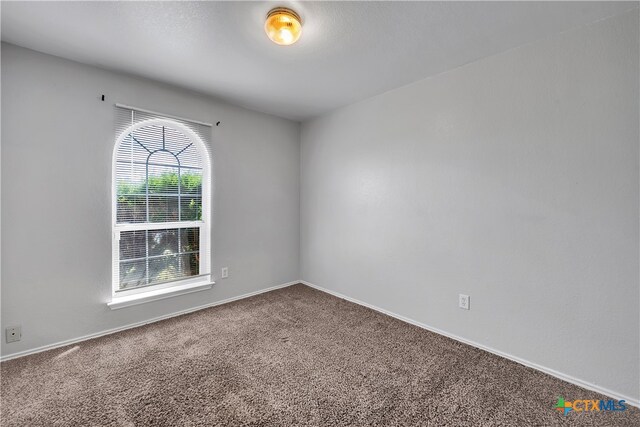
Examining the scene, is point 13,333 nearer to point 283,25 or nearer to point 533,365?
point 283,25

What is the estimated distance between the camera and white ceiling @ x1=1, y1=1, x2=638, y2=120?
1.62m

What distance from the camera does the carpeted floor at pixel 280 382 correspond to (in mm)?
1494

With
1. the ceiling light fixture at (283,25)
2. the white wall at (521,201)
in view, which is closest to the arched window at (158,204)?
the ceiling light fixture at (283,25)

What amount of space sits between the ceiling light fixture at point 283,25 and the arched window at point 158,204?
1.60 m

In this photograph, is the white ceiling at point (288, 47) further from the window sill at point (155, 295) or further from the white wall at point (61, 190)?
the window sill at point (155, 295)

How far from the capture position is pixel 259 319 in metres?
2.74

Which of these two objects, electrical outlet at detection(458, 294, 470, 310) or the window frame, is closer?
electrical outlet at detection(458, 294, 470, 310)

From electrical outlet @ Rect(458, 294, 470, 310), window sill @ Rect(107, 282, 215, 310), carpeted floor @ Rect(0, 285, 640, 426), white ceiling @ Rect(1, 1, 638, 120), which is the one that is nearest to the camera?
carpeted floor @ Rect(0, 285, 640, 426)

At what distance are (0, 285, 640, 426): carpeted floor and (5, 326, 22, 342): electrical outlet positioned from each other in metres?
0.16

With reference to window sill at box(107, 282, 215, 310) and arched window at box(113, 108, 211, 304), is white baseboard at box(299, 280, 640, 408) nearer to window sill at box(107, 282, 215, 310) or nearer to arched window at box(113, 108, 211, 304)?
window sill at box(107, 282, 215, 310)


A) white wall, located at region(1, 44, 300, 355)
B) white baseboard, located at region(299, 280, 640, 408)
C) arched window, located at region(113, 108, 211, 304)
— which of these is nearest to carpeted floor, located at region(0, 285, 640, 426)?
white baseboard, located at region(299, 280, 640, 408)

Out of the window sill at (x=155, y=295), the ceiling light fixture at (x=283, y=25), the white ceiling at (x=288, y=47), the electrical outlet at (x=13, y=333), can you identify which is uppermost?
the white ceiling at (x=288, y=47)

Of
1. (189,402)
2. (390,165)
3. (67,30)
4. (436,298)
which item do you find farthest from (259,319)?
(67,30)

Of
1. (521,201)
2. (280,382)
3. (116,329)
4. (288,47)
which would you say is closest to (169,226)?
(116,329)
